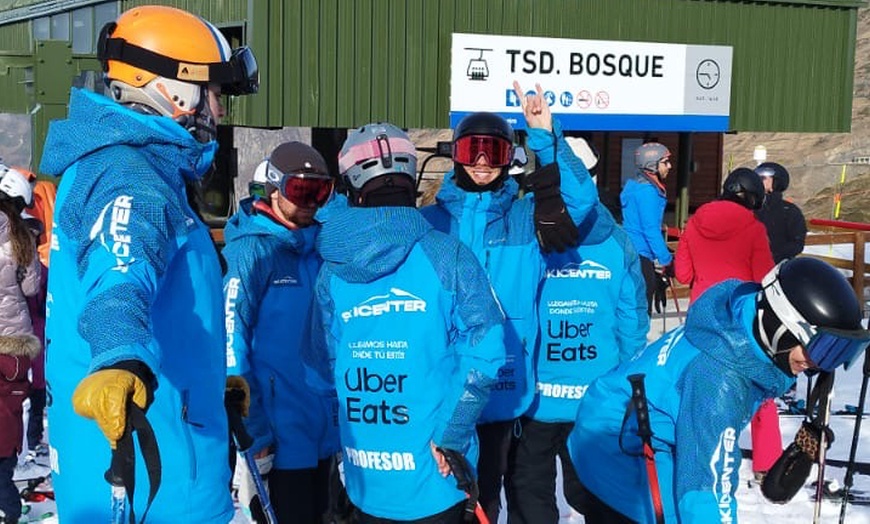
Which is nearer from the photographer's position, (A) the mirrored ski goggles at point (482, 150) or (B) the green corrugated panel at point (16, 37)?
(A) the mirrored ski goggles at point (482, 150)

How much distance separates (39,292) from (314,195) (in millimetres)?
2175

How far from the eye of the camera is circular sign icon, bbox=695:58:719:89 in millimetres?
16344

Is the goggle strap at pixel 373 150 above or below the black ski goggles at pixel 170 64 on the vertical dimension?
below

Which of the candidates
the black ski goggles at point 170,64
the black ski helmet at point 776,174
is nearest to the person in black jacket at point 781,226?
the black ski helmet at point 776,174

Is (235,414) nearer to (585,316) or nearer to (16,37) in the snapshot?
(585,316)

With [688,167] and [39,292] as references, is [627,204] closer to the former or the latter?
[39,292]

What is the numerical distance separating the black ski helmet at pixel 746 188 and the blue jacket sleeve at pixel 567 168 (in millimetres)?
2605

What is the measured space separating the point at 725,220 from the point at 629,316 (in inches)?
80.1

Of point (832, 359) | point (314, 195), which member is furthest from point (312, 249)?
point (832, 359)

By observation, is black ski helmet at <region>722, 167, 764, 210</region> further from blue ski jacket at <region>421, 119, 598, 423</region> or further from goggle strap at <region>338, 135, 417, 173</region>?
goggle strap at <region>338, 135, 417, 173</region>

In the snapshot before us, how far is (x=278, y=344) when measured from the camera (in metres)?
4.49

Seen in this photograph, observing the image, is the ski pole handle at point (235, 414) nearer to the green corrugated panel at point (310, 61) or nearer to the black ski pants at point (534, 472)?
the black ski pants at point (534, 472)

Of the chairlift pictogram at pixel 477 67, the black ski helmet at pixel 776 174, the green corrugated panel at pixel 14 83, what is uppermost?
the chairlift pictogram at pixel 477 67

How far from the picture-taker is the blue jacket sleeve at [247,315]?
4320 millimetres
